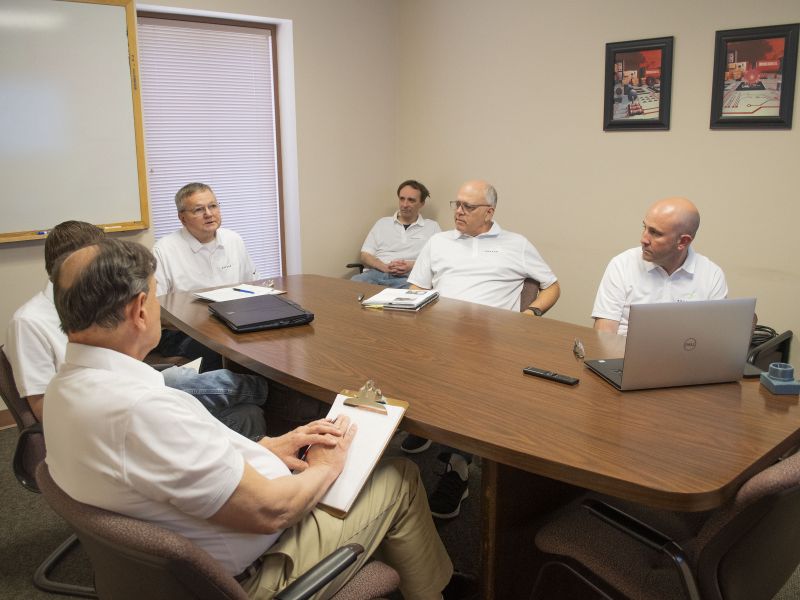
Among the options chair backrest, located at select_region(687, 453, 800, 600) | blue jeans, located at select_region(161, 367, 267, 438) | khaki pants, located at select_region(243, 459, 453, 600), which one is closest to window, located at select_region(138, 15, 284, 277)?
blue jeans, located at select_region(161, 367, 267, 438)

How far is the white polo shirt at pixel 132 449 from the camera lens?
123 centimetres

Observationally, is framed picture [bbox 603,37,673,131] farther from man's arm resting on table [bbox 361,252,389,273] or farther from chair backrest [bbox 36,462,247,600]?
chair backrest [bbox 36,462,247,600]

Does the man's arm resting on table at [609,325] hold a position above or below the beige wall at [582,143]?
below

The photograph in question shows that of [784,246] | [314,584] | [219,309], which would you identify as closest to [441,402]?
[314,584]

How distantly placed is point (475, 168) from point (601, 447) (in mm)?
3452

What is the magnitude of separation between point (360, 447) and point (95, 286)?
0.73 metres

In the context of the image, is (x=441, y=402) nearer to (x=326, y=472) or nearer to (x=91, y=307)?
(x=326, y=472)

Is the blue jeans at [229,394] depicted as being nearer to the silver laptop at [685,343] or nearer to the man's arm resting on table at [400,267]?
the silver laptop at [685,343]

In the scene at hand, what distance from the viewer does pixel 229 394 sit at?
8.01 ft

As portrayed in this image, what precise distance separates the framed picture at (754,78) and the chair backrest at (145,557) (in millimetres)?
3266

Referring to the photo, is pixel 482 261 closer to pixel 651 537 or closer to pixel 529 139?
pixel 529 139

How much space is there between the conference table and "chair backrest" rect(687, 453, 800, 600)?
0.22 feet

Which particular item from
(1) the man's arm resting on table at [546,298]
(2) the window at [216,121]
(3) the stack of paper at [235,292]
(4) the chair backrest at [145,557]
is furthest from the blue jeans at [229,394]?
(2) the window at [216,121]

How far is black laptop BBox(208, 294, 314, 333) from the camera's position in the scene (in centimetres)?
253
